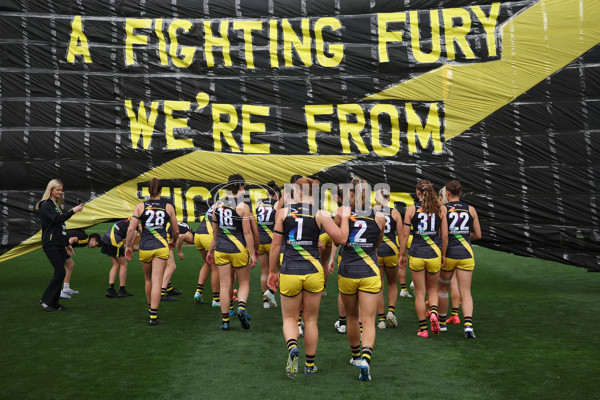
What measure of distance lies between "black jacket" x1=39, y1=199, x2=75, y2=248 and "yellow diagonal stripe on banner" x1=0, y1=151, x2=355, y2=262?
2218mm

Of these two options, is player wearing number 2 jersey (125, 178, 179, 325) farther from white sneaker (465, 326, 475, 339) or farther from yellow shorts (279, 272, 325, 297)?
white sneaker (465, 326, 475, 339)

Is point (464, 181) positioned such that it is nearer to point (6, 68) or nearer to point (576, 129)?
point (576, 129)

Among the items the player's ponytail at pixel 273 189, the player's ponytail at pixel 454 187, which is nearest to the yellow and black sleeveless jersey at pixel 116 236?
the player's ponytail at pixel 273 189

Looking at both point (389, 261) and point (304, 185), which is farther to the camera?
point (389, 261)

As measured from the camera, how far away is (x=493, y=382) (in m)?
6.04

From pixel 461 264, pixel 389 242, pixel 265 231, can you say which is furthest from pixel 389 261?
pixel 265 231

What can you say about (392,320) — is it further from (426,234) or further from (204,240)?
(204,240)

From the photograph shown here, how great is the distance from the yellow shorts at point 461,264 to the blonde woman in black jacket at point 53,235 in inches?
250

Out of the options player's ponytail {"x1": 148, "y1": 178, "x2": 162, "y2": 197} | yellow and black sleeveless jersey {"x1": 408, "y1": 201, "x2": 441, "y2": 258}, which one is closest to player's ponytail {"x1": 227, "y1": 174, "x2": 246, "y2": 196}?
player's ponytail {"x1": 148, "y1": 178, "x2": 162, "y2": 197}

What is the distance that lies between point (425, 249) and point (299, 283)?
2603 millimetres

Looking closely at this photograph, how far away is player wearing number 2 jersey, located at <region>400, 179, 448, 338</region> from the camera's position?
805cm

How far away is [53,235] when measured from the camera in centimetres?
1012

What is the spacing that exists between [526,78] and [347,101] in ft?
12.2

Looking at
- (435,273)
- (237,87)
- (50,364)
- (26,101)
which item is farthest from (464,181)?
(26,101)
